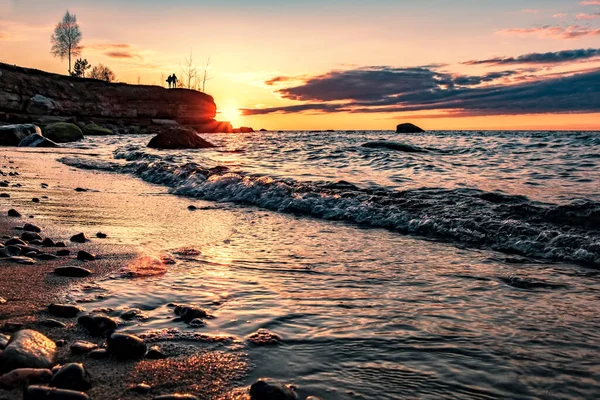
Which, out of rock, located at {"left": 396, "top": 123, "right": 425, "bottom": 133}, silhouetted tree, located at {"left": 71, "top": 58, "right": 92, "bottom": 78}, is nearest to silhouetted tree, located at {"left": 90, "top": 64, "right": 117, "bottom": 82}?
silhouetted tree, located at {"left": 71, "top": 58, "right": 92, "bottom": 78}

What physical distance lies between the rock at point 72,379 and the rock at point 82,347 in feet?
0.92

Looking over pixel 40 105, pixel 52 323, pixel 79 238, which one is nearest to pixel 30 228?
pixel 79 238

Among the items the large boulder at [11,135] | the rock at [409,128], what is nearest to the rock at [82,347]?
the large boulder at [11,135]

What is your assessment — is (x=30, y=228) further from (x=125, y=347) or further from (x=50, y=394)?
(x=50, y=394)

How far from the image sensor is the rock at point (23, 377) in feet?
5.45

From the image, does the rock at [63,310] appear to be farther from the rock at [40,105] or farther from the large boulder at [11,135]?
the rock at [40,105]

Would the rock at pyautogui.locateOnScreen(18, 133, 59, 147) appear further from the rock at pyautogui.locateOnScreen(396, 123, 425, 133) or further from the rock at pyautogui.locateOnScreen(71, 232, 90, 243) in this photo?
the rock at pyautogui.locateOnScreen(396, 123, 425, 133)

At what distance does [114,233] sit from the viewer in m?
4.87

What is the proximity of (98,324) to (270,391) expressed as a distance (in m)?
1.07

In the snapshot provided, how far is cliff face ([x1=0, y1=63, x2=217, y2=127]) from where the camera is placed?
5344 cm

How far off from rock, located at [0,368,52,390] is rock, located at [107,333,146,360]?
12.1 inches

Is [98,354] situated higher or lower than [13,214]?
lower

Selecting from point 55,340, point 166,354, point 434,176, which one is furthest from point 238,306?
point 434,176

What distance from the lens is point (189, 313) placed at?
8.36 feet
